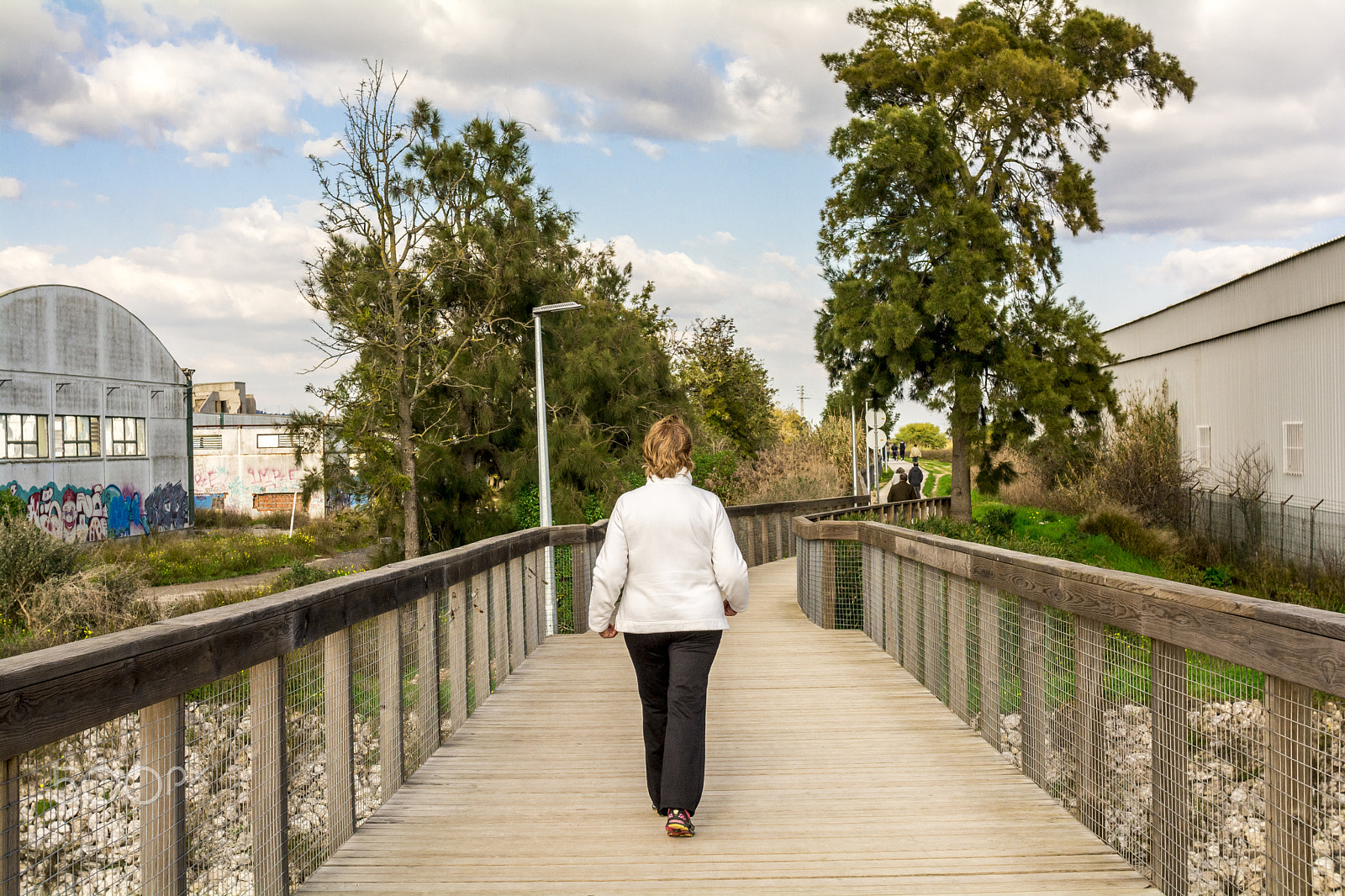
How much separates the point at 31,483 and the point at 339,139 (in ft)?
61.1

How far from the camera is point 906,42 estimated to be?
3128 cm

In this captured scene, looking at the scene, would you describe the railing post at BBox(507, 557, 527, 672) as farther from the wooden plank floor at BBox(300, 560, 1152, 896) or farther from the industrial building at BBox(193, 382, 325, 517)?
the industrial building at BBox(193, 382, 325, 517)

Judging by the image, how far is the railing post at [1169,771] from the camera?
375 centimetres

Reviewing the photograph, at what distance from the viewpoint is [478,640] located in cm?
703

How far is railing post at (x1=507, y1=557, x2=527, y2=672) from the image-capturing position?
836 centimetres

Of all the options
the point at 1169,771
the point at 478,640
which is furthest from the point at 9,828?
the point at 478,640

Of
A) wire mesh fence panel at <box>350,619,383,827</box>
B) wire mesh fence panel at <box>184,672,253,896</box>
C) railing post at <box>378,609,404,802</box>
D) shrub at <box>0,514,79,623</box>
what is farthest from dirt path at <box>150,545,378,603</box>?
wire mesh fence panel at <box>184,672,253,896</box>

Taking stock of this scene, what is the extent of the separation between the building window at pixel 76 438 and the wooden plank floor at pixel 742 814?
36.5 m

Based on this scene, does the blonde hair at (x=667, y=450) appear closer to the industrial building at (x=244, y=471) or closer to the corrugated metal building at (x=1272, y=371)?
the corrugated metal building at (x=1272, y=371)

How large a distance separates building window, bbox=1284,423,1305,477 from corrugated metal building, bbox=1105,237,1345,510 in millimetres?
25

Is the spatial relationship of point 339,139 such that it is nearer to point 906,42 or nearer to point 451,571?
point 906,42

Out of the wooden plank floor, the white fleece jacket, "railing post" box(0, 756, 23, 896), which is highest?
the white fleece jacket

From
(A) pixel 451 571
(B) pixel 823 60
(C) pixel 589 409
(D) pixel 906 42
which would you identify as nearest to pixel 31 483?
(C) pixel 589 409

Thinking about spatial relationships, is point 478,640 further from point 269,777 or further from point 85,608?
point 85,608
